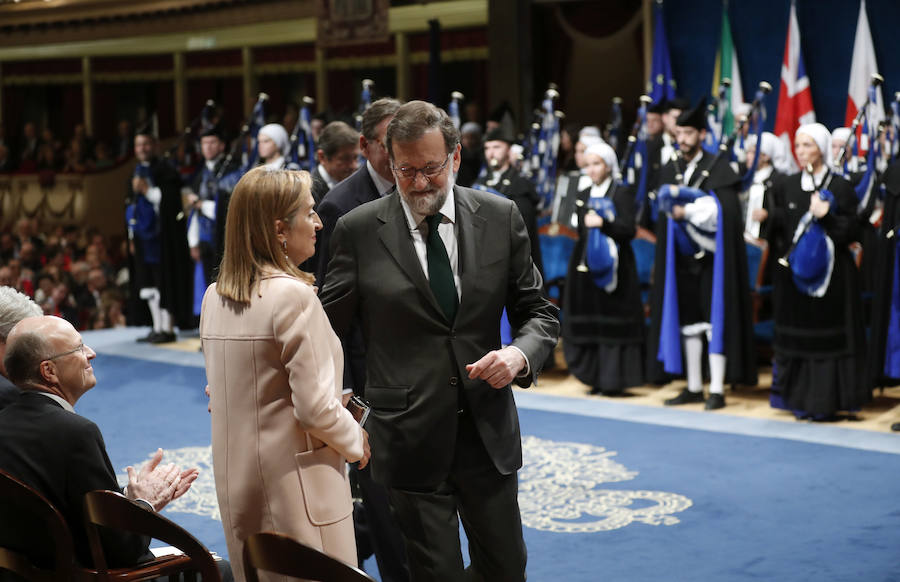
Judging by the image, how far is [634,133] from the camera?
9.48 m

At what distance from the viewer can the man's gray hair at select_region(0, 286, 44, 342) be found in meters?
3.48

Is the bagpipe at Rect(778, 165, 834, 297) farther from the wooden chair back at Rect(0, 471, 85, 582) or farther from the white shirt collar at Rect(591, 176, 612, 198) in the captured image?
the wooden chair back at Rect(0, 471, 85, 582)

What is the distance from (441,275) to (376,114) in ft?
2.95

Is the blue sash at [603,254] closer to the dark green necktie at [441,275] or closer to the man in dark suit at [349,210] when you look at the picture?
the man in dark suit at [349,210]

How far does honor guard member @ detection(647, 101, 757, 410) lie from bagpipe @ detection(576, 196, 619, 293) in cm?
29

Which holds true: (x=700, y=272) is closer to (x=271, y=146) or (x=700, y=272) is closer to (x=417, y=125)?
(x=271, y=146)

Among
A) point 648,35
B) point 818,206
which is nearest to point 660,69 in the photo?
point 648,35

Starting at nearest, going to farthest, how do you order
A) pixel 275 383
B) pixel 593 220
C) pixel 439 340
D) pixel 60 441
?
pixel 275 383 → pixel 60 441 → pixel 439 340 → pixel 593 220

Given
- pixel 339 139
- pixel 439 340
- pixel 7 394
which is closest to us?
pixel 439 340

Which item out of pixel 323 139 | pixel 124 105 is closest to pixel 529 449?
pixel 323 139

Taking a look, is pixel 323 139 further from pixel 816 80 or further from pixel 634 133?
pixel 816 80

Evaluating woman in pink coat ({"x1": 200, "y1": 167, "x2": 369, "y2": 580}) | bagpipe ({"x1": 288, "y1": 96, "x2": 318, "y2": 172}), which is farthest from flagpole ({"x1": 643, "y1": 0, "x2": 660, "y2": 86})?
woman in pink coat ({"x1": 200, "y1": 167, "x2": 369, "y2": 580})

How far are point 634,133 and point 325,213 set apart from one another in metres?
5.99

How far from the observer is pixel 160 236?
420 inches
